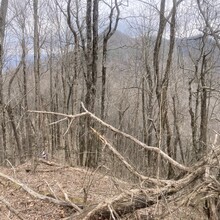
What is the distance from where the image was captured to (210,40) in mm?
15773

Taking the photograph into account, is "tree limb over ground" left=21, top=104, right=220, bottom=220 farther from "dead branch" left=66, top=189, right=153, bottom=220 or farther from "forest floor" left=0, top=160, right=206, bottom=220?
"forest floor" left=0, top=160, right=206, bottom=220

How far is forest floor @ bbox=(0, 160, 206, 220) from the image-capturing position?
14.4 feet

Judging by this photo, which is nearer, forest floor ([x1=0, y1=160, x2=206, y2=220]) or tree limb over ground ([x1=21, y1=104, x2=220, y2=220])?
tree limb over ground ([x1=21, y1=104, x2=220, y2=220])

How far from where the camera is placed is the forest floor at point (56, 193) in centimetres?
440

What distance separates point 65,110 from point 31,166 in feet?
36.0

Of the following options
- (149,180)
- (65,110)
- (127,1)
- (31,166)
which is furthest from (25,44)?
(149,180)

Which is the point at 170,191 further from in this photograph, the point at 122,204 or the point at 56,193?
the point at 56,193

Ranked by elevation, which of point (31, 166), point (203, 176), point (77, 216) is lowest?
point (31, 166)

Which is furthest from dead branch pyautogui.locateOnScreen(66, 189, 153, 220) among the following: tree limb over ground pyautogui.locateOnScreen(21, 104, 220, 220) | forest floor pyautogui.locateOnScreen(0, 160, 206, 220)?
forest floor pyautogui.locateOnScreen(0, 160, 206, 220)

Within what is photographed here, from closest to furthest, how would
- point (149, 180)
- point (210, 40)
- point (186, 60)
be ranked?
point (149, 180) → point (210, 40) → point (186, 60)

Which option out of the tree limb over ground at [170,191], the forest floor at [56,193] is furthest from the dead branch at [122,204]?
the forest floor at [56,193]

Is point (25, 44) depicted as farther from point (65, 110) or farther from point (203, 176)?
point (203, 176)

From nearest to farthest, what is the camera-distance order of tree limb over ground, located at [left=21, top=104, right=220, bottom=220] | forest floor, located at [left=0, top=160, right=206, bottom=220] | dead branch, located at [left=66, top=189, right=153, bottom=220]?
tree limb over ground, located at [left=21, top=104, right=220, bottom=220] → dead branch, located at [left=66, top=189, right=153, bottom=220] → forest floor, located at [left=0, top=160, right=206, bottom=220]

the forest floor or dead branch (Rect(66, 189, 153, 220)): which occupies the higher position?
dead branch (Rect(66, 189, 153, 220))
